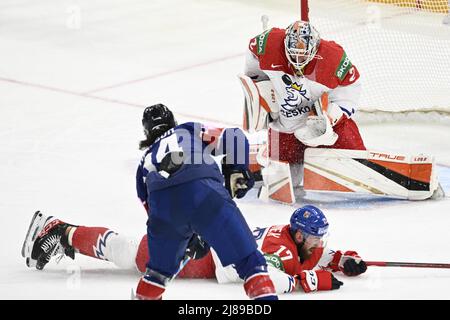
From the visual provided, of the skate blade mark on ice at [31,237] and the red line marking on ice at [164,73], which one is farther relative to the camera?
the red line marking on ice at [164,73]

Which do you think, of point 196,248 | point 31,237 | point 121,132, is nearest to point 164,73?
point 121,132

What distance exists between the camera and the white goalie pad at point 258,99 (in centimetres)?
602

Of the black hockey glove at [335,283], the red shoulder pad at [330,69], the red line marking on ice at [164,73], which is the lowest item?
the black hockey glove at [335,283]

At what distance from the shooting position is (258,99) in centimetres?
602

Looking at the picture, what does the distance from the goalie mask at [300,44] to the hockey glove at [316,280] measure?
1449 millimetres

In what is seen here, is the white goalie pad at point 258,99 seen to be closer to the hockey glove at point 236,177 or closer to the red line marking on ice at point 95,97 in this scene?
the red line marking on ice at point 95,97

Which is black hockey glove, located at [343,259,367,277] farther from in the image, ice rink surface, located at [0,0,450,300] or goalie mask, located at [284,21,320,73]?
goalie mask, located at [284,21,320,73]

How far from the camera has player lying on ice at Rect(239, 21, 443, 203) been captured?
19.3 feet

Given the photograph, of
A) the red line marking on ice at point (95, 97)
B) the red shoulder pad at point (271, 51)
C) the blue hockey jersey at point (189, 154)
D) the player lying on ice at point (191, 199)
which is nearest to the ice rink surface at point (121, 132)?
the red line marking on ice at point (95, 97)

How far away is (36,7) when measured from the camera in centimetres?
1045

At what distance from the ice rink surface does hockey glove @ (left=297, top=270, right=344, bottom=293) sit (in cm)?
4

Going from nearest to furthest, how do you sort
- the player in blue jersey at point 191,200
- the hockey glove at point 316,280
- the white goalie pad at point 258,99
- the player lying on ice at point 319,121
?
1. the player in blue jersey at point 191,200
2. the hockey glove at point 316,280
3. the player lying on ice at point 319,121
4. the white goalie pad at point 258,99

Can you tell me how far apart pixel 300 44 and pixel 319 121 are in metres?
0.40

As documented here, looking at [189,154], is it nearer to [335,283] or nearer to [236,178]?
[236,178]
